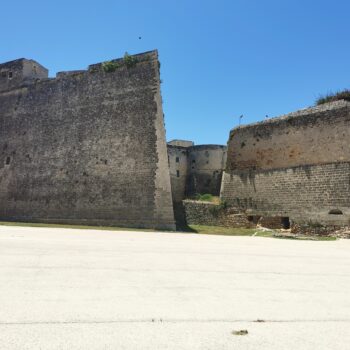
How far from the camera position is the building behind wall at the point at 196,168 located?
35688mm

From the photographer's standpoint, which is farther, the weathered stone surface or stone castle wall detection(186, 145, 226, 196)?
stone castle wall detection(186, 145, 226, 196)

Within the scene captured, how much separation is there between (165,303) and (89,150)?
15.2 metres

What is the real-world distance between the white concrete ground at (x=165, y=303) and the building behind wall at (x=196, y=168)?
29570 millimetres

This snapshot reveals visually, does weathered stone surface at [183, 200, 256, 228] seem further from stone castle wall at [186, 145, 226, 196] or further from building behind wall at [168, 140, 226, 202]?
stone castle wall at [186, 145, 226, 196]

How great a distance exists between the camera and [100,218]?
667 inches

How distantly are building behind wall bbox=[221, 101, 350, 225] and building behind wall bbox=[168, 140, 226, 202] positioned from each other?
15.5m

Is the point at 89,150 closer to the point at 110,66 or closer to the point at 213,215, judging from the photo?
the point at 110,66

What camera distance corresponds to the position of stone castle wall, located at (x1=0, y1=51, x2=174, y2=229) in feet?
53.0

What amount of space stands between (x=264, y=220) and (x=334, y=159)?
4158 millimetres

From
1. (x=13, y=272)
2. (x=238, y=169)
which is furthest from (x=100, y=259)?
(x=238, y=169)

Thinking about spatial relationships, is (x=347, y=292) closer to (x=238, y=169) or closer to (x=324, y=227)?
(x=324, y=227)

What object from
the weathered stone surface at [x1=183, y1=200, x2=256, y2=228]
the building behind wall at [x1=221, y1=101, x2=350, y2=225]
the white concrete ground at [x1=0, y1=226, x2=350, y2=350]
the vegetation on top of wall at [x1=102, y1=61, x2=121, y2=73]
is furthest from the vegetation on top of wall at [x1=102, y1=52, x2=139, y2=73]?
the white concrete ground at [x1=0, y1=226, x2=350, y2=350]

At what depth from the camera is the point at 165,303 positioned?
355 cm

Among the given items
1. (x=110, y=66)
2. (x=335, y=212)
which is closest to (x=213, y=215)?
(x=335, y=212)
